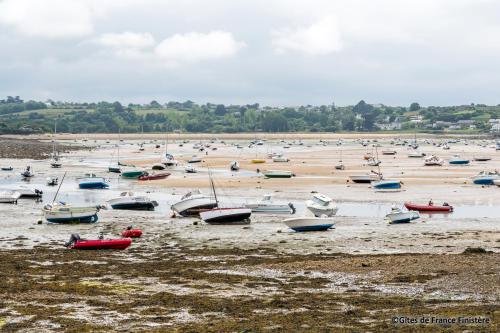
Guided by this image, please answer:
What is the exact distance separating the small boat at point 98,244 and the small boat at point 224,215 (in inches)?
350

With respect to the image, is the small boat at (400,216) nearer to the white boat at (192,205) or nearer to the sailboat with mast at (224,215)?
the sailboat with mast at (224,215)

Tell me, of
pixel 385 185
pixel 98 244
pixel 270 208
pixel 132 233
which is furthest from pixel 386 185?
pixel 98 244

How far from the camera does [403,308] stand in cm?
2019

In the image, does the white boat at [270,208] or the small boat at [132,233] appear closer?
the small boat at [132,233]

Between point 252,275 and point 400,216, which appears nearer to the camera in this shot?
point 252,275

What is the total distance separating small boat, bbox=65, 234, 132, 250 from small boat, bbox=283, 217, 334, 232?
8.78 meters

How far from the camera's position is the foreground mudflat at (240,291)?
61.9 ft

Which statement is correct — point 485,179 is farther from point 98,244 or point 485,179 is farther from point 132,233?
point 98,244

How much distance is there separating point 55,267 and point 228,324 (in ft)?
34.3

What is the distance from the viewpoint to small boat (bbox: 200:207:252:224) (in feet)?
133

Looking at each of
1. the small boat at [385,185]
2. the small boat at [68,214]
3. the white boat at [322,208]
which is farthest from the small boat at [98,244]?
the small boat at [385,185]

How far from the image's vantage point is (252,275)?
84.4 feet

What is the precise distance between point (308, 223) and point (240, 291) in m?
14.8

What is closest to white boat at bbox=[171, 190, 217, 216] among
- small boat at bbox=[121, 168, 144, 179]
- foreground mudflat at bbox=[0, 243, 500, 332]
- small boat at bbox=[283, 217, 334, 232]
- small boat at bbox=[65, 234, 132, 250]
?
small boat at bbox=[283, 217, 334, 232]
